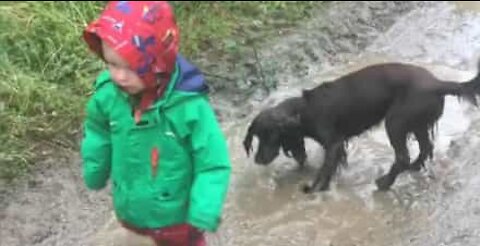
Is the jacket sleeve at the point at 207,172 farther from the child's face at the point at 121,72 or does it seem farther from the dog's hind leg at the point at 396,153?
the dog's hind leg at the point at 396,153

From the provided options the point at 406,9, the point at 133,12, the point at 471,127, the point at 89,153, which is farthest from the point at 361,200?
the point at 406,9

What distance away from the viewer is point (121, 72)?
343 centimetres

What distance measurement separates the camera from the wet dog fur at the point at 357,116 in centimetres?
570

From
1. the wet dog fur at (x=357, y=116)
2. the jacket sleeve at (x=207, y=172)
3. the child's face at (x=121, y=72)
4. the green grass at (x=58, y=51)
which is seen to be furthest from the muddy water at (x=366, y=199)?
the child's face at (x=121, y=72)

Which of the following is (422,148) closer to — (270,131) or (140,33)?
(270,131)

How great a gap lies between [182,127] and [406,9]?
5478mm

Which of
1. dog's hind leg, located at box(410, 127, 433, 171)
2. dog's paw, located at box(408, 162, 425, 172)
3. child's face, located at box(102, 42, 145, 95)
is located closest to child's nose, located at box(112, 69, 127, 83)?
child's face, located at box(102, 42, 145, 95)

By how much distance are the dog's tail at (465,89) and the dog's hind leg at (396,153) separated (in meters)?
0.35

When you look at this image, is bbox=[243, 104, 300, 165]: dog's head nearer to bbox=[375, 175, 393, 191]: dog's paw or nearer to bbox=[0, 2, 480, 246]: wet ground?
bbox=[0, 2, 480, 246]: wet ground

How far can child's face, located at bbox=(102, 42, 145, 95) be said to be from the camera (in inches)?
133

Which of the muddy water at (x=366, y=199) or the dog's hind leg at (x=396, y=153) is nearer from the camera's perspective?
the muddy water at (x=366, y=199)

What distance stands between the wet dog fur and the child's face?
2.49 metres

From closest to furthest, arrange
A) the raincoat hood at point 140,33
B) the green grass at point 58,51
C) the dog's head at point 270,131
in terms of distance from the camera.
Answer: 1. the raincoat hood at point 140,33
2. the dog's head at point 270,131
3. the green grass at point 58,51

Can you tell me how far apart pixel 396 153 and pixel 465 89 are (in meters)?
0.59
